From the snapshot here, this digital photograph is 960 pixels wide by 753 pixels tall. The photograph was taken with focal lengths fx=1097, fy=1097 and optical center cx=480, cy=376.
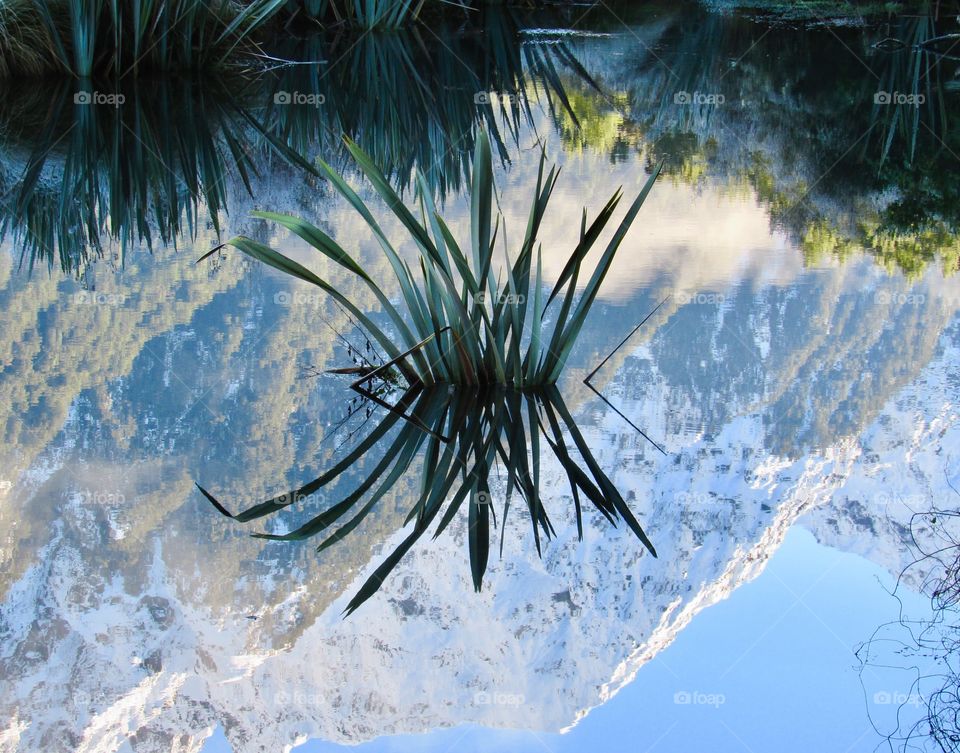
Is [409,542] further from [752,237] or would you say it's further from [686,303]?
[752,237]

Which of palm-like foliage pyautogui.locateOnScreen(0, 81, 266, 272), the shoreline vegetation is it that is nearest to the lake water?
palm-like foliage pyautogui.locateOnScreen(0, 81, 266, 272)

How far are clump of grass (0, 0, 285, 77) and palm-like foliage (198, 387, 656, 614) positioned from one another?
15.6 feet

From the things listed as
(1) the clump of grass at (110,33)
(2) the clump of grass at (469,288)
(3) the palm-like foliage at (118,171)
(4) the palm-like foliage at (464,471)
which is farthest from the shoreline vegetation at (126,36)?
(4) the palm-like foliage at (464,471)

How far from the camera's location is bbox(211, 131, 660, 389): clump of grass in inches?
107

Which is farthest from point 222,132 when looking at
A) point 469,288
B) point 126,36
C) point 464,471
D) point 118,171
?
point 464,471

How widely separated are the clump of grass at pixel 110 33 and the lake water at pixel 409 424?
0.74 m

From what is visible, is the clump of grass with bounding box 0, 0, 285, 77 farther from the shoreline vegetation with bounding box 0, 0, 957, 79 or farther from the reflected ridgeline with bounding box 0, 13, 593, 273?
the reflected ridgeline with bounding box 0, 13, 593, 273

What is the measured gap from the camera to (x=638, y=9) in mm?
12242

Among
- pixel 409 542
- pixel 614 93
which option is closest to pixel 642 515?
pixel 409 542

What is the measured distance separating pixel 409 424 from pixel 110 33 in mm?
5393

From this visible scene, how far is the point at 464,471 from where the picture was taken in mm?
2672

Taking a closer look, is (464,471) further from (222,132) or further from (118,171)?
(222,132)

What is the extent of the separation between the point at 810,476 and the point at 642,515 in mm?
496

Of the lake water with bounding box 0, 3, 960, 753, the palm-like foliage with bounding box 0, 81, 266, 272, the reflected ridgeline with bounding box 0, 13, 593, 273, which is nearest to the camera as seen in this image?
the lake water with bounding box 0, 3, 960, 753
